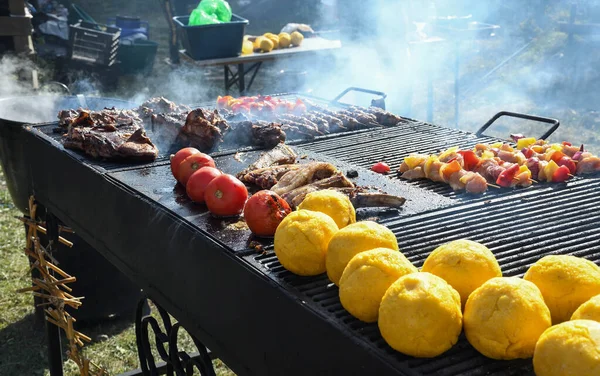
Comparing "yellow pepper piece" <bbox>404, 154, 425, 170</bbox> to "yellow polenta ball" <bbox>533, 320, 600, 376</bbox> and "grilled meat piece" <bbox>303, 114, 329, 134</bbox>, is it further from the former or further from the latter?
"yellow polenta ball" <bbox>533, 320, 600, 376</bbox>

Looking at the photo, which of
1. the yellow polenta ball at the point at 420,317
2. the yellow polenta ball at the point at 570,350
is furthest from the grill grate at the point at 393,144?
the yellow polenta ball at the point at 570,350

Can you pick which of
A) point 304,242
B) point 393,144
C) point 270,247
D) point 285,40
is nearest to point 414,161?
point 393,144

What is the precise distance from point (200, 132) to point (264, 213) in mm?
1699

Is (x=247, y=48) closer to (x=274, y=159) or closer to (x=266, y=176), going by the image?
(x=274, y=159)

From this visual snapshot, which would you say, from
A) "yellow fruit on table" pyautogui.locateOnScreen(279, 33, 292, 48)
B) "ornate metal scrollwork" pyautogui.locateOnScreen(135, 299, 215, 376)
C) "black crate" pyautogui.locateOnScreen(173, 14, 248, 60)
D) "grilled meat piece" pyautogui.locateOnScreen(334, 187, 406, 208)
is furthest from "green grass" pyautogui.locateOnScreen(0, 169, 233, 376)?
"yellow fruit on table" pyautogui.locateOnScreen(279, 33, 292, 48)

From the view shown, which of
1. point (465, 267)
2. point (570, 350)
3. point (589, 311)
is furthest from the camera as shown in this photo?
point (465, 267)

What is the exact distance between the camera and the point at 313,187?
3158 millimetres

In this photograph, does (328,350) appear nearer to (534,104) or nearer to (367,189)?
(367,189)

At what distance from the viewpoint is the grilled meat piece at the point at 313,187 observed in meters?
3.07

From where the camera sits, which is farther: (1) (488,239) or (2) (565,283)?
(1) (488,239)

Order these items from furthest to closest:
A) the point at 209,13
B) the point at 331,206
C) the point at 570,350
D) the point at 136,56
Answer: the point at 136,56 < the point at 209,13 < the point at 331,206 < the point at 570,350

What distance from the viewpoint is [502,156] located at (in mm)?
3973

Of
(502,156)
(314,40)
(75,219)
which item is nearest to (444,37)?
(314,40)

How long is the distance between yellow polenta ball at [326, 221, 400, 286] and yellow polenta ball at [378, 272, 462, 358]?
34cm
